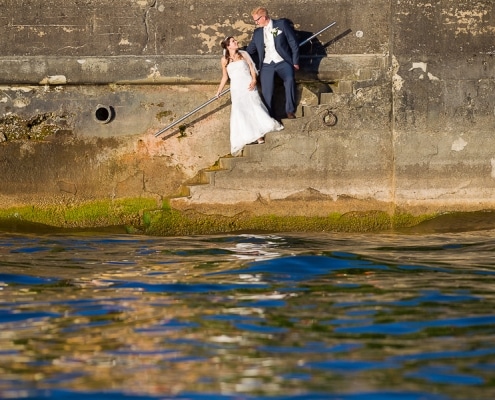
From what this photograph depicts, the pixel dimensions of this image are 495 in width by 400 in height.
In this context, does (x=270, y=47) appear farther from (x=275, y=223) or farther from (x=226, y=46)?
(x=275, y=223)

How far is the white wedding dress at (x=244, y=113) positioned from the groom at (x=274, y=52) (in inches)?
6.8

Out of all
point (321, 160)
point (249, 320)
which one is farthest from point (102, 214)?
point (249, 320)

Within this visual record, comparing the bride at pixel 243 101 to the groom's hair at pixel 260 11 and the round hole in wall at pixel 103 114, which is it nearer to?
the groom's hair at pixel 260 11

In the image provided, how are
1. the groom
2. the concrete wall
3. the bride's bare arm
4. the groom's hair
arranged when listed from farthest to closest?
the concrete wall → the bride's bare arm → the groom → the groom's hair

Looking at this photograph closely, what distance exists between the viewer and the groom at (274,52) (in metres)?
12.1

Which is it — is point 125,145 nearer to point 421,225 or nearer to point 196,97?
point 196,97

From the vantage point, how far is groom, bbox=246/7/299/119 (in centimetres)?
1215

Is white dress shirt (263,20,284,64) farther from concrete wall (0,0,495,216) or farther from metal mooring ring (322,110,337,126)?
metal mooring ring (322,110,337,126)

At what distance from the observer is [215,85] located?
12.6m

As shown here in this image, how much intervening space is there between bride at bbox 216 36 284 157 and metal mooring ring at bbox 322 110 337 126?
19.2 inches

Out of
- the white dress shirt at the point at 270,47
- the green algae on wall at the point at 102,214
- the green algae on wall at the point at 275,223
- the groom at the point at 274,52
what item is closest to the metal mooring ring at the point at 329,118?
the groom at the point at 274,52

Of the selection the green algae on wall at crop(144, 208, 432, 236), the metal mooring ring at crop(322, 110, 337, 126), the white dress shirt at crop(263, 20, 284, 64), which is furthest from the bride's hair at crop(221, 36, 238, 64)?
the green algae on wall at crop(144, 208, 432, 236)

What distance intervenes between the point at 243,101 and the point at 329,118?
3.23ft

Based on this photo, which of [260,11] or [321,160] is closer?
[260,11]
